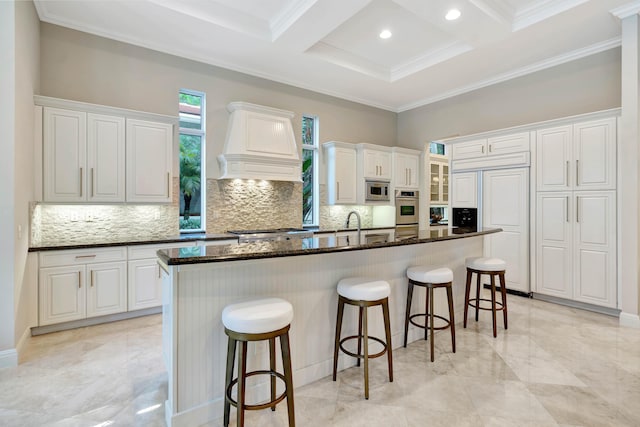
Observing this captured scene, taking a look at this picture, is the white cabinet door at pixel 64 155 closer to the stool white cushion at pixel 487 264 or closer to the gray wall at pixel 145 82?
the gray wall at pixel 145 82

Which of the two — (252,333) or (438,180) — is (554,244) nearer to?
(438,180)

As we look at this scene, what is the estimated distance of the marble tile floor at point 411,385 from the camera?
6.54ft

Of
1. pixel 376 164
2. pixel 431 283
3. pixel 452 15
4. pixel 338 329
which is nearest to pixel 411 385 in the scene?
pixel 338 329

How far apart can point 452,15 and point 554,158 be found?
91.1 inches

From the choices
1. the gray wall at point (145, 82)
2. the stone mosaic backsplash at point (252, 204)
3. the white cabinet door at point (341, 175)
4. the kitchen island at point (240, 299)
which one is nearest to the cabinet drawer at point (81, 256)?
the stone mosaic backsplash at point (252, 204)

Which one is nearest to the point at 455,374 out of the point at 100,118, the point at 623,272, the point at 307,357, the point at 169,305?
the point at 307,357

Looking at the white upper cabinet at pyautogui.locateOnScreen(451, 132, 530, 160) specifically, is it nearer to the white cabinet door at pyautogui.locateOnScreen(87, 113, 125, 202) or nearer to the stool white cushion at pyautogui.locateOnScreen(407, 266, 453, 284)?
the stool white cushion at pyautogui.locateOnScreen(407, 266, 453, 284)

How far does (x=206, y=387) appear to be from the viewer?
1.97 metres

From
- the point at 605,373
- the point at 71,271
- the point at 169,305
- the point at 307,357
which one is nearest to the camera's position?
the point at 169,305

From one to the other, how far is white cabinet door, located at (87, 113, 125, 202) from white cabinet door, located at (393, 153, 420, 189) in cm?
441

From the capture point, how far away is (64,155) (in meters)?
3.37

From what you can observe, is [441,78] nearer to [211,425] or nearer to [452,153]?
[452,153]

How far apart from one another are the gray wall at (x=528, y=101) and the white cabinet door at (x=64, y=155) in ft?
18.0

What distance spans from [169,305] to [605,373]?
3259mm
